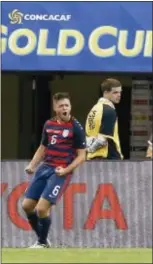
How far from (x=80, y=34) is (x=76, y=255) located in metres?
7.22

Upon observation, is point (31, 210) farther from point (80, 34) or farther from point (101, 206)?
point (80, 34)

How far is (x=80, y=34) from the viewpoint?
52.2 ft

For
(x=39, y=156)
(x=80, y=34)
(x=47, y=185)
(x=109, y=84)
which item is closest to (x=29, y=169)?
(x=39, y=156)

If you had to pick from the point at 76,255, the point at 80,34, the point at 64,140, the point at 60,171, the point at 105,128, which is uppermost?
the point at 80,34

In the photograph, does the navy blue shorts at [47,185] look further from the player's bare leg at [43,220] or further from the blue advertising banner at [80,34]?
the blue advertising banner at [80,34]

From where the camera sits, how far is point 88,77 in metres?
17.6

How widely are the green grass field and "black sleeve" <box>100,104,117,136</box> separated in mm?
1277

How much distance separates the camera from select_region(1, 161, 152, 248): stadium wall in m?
10.5

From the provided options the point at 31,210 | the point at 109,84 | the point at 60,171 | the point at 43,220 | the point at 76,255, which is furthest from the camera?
the point at 109,84

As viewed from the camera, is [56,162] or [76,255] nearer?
[76,255]

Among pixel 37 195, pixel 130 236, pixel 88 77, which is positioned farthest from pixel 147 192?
pixel 88 77

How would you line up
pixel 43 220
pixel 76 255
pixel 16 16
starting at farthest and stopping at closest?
pixel 16 16, pixel 43 220, pixel 76 255

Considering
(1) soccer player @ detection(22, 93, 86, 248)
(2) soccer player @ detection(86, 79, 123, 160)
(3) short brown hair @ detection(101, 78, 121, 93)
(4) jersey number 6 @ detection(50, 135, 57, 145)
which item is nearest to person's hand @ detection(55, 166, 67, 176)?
(1) soccer player @ detection(22, 93, 86, 248)

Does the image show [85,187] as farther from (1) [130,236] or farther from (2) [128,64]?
(2) [128,64]
